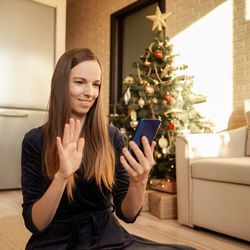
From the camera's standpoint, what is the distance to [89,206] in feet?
3.31

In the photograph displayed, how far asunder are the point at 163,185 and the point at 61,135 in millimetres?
1730

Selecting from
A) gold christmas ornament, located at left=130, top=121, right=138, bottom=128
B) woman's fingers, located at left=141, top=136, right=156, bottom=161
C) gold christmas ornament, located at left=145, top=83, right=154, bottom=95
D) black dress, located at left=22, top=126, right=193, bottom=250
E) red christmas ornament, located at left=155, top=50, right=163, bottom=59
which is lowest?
black dress, located at left=22, top=126, right=193, bottom=250

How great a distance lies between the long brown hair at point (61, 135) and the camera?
3.27 feet

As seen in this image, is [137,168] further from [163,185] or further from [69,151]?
[163,185]

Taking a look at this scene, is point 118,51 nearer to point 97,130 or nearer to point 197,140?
point 197,140

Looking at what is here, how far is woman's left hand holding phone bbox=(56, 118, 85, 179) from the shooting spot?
822mm

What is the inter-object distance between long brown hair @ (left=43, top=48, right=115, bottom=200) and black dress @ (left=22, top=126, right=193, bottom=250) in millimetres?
29

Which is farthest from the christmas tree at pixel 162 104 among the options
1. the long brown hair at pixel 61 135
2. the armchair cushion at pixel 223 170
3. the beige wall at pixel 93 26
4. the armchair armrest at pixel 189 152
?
the beige wall at pixel 93 26

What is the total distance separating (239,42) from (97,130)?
226cm

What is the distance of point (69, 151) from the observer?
2.75 feet

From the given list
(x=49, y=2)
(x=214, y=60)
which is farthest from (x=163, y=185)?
(x=49, y=2)

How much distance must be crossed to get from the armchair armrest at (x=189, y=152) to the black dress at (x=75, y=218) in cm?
118

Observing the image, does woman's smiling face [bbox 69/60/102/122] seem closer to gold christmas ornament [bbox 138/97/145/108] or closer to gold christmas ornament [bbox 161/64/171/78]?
gold christmas ornament [bbox 138/97/145/108]

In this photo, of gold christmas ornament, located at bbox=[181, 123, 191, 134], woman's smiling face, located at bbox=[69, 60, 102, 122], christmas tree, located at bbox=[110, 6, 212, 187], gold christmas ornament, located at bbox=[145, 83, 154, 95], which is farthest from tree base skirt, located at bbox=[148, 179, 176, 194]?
woman's smiling face, located at bbox=[69, 60, 102, 122]
